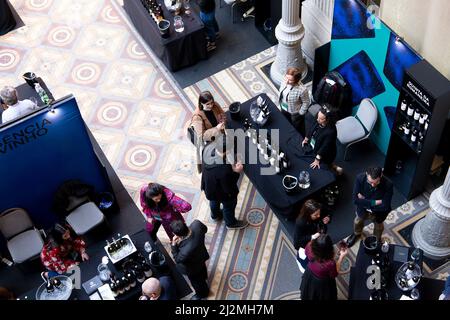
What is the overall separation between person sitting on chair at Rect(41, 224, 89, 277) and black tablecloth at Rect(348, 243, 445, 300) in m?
2.92

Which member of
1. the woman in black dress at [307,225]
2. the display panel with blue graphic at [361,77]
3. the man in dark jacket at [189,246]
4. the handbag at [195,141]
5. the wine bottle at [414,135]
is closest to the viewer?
the man in dark jacket at [189,246]

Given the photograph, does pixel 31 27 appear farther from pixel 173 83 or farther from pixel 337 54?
pixel 337 54

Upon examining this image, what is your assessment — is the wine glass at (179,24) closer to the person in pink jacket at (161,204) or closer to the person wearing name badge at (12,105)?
the person wearing name badge at (12,105)

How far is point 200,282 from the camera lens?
21.1ft

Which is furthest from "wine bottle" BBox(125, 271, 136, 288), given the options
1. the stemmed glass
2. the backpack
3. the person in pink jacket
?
the backpack

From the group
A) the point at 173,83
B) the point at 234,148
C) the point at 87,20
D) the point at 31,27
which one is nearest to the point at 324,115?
the point at 234,148

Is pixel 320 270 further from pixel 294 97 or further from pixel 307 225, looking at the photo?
pixel 294 97

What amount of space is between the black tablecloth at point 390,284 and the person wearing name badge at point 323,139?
1215mm

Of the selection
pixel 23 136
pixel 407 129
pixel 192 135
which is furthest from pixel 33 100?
pixel 407 129

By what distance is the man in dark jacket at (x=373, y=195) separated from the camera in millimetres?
6027

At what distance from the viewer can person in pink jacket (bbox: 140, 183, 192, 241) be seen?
6195 millimetres

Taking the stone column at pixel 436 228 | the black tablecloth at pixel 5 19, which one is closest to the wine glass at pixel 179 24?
the black tablecloth at pixel 5 19

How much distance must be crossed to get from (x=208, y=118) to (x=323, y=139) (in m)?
1.41

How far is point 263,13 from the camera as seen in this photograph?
929cm
